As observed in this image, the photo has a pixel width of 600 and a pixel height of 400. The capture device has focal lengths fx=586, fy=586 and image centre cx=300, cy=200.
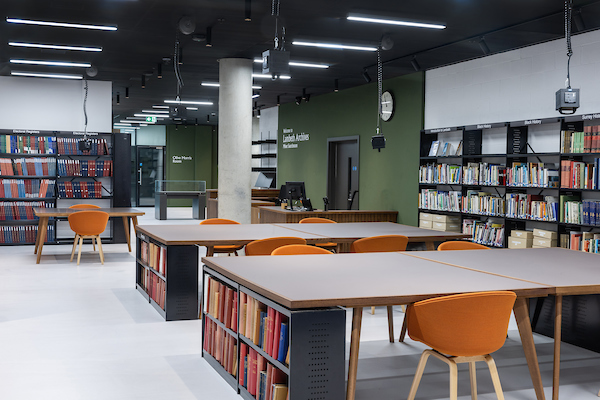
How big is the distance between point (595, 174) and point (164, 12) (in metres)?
5.22

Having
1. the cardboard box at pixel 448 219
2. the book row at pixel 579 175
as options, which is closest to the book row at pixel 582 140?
the book row at pixel 579 175

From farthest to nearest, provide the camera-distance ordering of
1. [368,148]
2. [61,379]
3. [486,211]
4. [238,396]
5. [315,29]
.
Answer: [368,148]
[486,211]
[315,29]
[61,379]
[238,396]

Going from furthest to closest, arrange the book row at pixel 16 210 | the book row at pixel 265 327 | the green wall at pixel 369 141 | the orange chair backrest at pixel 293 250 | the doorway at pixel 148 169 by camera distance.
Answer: the doorway at pixel 148 169
the green wall at pixel 369 141
the book row at pixel 16 210
the orange chair backrest at pixel 293 250
the book row at pixel 265 327

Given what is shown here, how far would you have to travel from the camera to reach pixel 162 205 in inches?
634

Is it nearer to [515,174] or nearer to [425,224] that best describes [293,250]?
[515,174]

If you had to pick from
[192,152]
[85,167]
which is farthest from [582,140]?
[192,152]

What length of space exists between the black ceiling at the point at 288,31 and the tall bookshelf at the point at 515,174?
116cm

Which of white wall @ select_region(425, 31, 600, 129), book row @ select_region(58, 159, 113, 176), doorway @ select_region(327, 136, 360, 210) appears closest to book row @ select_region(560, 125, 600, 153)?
white wall @ select_region(425, 31, 600, 129)

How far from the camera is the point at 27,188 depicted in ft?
33.6

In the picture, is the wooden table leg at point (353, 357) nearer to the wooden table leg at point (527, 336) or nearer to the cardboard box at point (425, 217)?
the wooden table leg at point (527, 336)

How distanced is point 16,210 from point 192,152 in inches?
491

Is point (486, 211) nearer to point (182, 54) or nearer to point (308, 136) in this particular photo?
point (182, 54)

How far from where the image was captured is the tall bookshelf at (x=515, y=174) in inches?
266

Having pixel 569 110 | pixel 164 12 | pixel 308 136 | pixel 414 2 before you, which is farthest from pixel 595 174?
pixel 308 136
